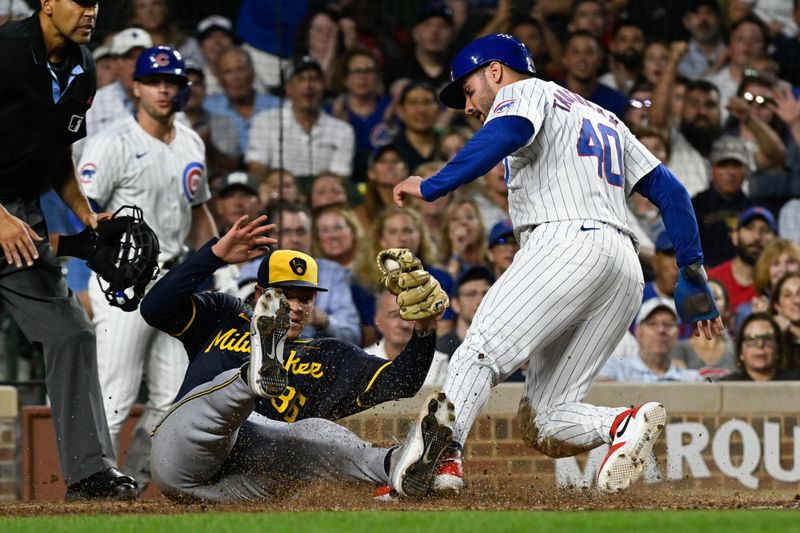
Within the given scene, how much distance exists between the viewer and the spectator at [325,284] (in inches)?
314

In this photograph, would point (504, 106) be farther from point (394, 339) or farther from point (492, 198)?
point (492, 198)

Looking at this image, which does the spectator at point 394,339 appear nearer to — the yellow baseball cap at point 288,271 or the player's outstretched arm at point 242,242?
the yellow baseball cap at point 288,271

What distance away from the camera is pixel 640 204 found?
9.27 meters

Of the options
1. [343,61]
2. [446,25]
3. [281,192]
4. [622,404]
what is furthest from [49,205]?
[622,404]

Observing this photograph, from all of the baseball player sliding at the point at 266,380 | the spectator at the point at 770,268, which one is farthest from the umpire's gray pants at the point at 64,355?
the spectator at the point at 770,268

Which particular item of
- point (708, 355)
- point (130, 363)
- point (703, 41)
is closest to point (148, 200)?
point (130, 363)

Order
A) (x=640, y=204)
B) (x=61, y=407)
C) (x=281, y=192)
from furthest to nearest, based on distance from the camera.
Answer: (x=640, y=204)
(x=281, y=192)
(x=61, y=407)

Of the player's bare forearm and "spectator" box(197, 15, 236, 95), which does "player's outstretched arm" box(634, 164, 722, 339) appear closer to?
the player's bare forearm

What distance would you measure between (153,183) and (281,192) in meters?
1.39

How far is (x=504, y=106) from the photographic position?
4707mm

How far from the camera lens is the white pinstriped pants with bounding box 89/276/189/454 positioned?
693 centimetres

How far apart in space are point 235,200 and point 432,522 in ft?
16.3

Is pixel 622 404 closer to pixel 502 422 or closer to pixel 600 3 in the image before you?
→ pixel 502 422

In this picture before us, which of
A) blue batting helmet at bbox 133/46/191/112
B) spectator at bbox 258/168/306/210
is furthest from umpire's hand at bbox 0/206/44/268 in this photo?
spectator at bbox 258/168/306/210
